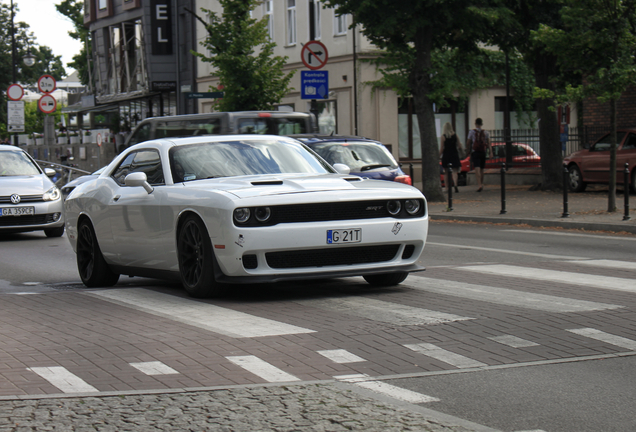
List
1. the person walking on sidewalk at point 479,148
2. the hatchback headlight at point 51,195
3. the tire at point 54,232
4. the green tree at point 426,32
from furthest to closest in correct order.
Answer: the person walking on sidewalk at point 479,148
the green tree at point 426,32
the tire at point 54,232
the hatchback headlight at point 51,195

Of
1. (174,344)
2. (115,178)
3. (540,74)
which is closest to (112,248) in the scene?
(115,178)

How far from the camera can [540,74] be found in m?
26.2

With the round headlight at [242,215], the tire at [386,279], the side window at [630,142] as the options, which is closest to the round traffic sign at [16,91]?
the side window at [630,142]

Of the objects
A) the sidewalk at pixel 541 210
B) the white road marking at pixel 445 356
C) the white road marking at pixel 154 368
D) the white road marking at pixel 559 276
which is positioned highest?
the white road marking at pixel 154 368

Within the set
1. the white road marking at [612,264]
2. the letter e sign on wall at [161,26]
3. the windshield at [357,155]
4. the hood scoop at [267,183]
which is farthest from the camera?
the letter e sign on wall at [161,26]

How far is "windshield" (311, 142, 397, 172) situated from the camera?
1750 centimetres

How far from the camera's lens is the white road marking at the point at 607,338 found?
6160 millimetres

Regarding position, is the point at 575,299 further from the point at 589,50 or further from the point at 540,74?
the point at 540,74

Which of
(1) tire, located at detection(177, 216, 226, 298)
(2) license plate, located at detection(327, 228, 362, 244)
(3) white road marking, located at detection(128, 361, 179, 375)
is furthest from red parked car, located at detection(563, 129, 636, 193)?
(3) white road marking, located at detection(128, 361, 179, 375)

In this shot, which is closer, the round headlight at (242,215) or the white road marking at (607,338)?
the white road marking at (607,338)

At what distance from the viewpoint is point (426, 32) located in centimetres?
2327

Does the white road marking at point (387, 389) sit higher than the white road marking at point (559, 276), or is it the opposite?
the white road marking at point (387, 389)

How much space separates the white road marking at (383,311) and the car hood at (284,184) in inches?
36.3

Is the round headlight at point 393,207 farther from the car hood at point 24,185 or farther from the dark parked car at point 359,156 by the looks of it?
the car hood at point 24,185
